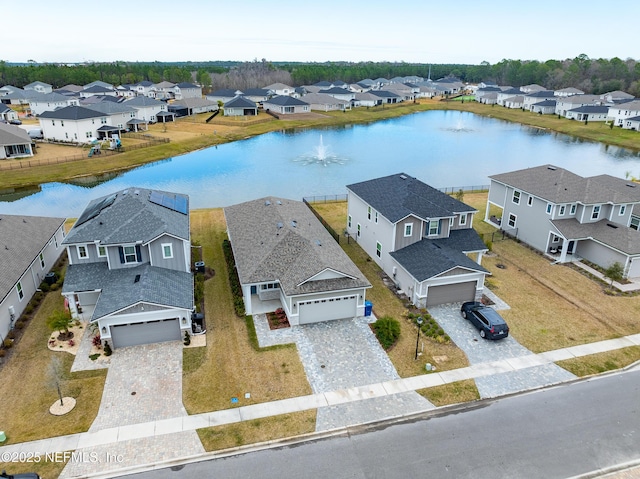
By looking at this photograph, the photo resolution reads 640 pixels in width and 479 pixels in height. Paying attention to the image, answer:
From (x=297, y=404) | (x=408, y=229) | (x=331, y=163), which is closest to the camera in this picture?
(x=297, y=404)

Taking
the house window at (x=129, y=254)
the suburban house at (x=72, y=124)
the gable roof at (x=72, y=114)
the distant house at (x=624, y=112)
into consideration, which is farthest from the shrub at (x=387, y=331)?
the distant house at (x=624, y=112)

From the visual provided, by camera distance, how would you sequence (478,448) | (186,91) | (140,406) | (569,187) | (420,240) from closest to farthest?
(478,448)
(140,406)
(420,240)
(569,187)
(186,91)

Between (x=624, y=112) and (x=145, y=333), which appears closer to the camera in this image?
(x=145, y=333)

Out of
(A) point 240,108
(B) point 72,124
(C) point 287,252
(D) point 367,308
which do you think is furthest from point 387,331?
(A) point 240,108

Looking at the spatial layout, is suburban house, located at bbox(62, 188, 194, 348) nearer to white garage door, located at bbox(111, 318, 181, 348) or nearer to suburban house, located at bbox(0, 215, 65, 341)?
white garage door, located at bbox(111, 318, 181, 348)

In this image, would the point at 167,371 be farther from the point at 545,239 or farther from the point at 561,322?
the point at 545,239

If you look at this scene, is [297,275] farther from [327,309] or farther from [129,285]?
[129,285]
